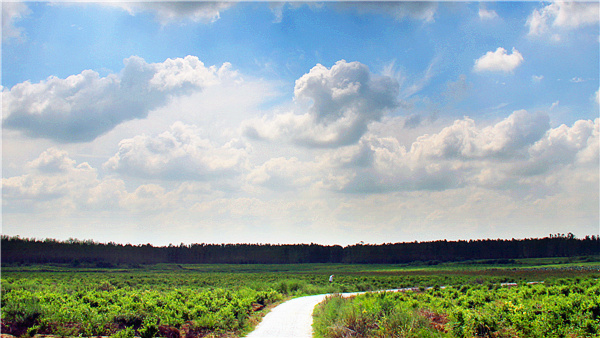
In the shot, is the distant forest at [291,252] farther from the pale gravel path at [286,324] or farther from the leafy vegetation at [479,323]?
the leafy vegetation at [479,323]

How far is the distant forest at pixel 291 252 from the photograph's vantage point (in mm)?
138413

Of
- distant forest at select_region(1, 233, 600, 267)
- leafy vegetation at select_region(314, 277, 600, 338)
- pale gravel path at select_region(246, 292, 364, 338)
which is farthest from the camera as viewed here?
distant forest at select_region(1, 233, 600, 267)

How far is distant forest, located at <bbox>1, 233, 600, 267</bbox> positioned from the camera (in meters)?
138

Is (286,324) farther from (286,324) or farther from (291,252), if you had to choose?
(291,252)

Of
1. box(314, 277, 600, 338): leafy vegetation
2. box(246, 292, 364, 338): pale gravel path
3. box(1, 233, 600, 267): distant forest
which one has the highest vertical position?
box(314, 277, 600, 338): leafy vegetation

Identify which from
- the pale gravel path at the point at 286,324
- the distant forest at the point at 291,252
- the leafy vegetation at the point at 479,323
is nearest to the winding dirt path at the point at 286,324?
the pale gravel path at the point at 286,324

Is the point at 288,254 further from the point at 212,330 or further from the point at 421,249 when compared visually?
the point at 212,330

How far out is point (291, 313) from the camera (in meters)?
20.7

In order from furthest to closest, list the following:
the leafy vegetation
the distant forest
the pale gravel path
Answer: the distant forest → the pale gravel path → the leafy vegetation

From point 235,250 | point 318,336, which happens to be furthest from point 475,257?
point 318,336

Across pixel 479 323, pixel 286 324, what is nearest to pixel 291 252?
pixel 286 324

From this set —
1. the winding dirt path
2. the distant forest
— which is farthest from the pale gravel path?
the distant forest

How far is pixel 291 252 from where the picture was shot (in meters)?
170

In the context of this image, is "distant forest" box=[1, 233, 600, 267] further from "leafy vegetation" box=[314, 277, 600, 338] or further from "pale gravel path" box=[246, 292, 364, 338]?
"leafy vegetation" box=[314, 277, 600, 338]
